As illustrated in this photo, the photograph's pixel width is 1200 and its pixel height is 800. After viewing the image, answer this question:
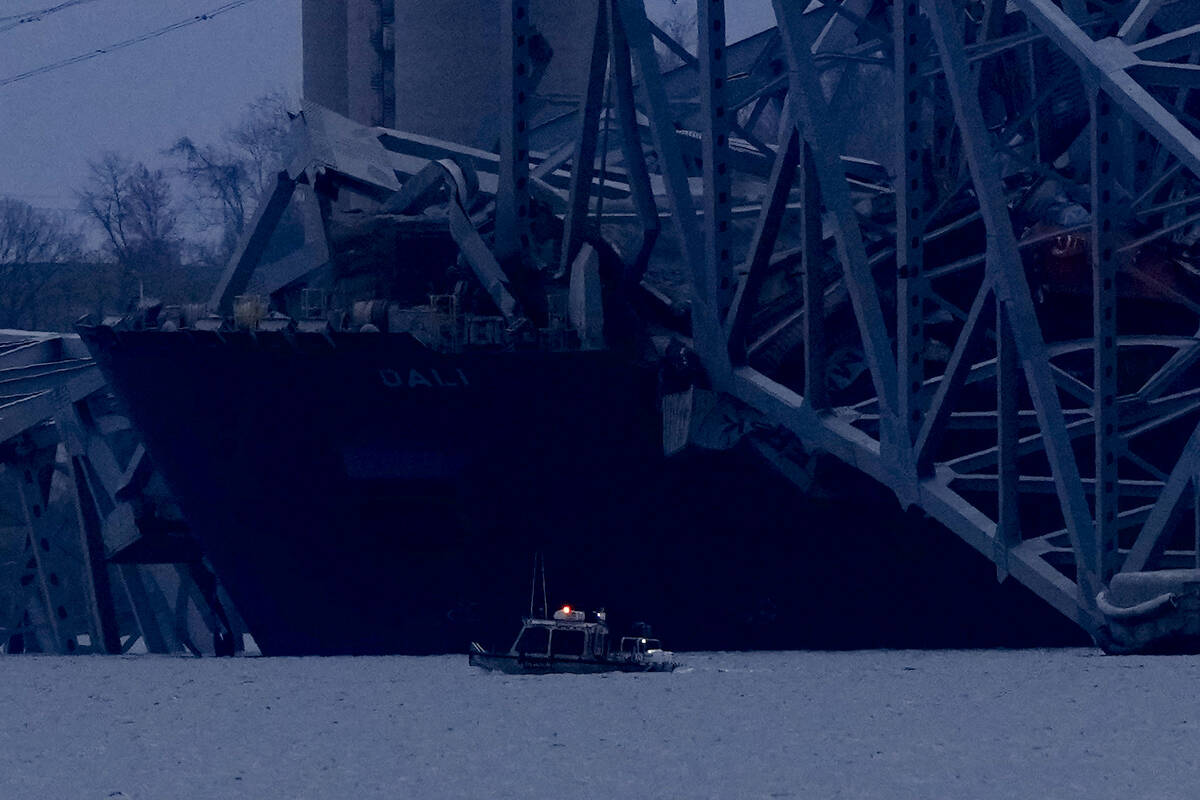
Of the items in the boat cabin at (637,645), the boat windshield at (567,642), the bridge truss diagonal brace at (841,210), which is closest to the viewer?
the bridge truss diagonal brace at (841,210)

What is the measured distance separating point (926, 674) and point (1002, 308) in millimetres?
5636

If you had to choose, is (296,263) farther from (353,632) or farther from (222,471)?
(353,632)

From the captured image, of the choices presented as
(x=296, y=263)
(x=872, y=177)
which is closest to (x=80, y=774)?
(x=296, y=263)

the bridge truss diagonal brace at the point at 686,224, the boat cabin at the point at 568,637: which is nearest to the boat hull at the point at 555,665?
the boat cabin at the point at 568,637

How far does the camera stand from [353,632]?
1590 inches

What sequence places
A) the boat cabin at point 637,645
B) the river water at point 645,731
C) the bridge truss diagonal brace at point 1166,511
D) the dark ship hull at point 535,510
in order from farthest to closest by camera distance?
the dark ship hull at point 535,510 < the boat cabin at point 637,645 < the bridge truss diagonal brace at point 1166,511 < the river water at point 645,731

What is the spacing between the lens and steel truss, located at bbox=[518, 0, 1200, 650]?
31.6m

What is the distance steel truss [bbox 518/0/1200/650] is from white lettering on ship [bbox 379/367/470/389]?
3081 mm

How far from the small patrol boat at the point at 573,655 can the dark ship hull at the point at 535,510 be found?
198cm

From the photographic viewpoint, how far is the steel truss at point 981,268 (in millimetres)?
31594

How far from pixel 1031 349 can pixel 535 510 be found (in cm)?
1002

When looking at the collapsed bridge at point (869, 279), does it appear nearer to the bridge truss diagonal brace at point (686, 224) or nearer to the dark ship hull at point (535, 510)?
the bridge truss diagonal brace at point (686, 224)

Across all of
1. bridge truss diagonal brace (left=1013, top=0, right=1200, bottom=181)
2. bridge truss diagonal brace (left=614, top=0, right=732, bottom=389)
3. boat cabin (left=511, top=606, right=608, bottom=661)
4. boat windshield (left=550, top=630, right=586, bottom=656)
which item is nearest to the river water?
boat cabin (left=511, top=606, right=608, bottom=661)

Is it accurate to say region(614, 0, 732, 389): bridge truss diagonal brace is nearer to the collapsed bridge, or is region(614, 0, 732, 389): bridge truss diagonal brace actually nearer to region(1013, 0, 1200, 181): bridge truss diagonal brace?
the collapsed bridge
